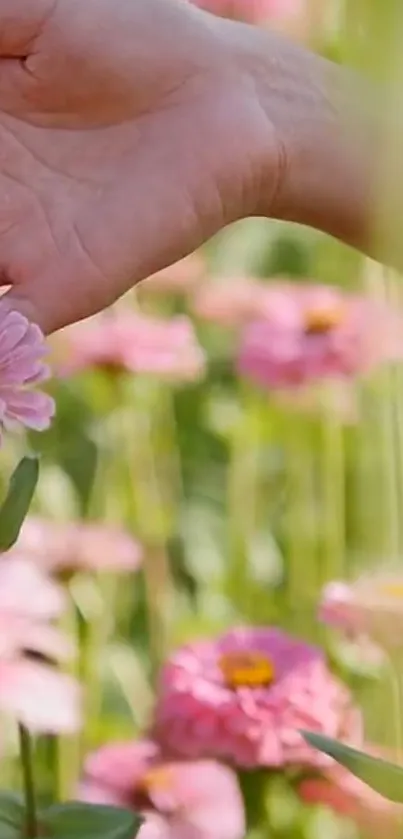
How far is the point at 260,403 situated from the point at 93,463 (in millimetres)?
101

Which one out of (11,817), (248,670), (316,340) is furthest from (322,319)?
(11,817)

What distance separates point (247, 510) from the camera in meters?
0.83

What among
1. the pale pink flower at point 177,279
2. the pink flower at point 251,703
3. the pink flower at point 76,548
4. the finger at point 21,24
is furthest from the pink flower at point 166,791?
the pale pink flower at point 177,279

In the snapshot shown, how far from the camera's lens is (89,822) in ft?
1.13

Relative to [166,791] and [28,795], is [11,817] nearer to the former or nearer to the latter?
[28,795]

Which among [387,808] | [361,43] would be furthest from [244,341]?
[361,43]

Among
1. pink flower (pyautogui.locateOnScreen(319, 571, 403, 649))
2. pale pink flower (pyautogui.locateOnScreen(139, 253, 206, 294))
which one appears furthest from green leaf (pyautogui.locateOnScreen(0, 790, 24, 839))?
pale pink flower (pyautogui.locateOnScreen(139, 253, 206, 294))

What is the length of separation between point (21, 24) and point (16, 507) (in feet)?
0.60

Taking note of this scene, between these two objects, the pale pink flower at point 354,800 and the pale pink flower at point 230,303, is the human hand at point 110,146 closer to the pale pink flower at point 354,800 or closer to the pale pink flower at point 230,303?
the pale pink flower at point 354,800

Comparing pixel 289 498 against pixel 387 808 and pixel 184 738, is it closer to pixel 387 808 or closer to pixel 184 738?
pixel 184 738

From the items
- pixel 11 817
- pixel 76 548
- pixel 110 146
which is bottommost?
pixel 76 548

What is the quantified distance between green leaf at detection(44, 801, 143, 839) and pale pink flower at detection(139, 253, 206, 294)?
0.50 meters

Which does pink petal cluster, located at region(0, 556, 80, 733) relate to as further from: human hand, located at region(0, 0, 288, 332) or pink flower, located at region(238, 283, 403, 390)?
pink flower, located at region(238, 283, 403, 390)

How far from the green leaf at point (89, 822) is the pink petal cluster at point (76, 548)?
0.25 m
